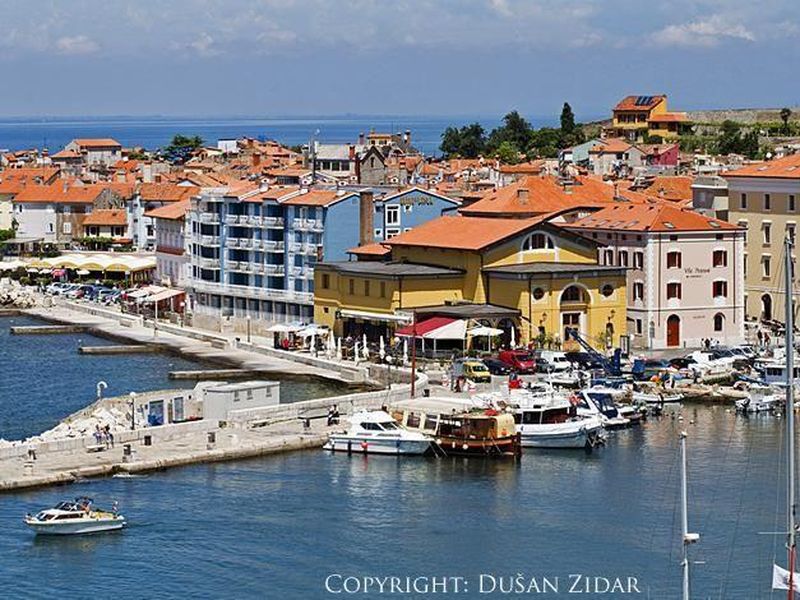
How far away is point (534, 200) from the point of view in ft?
190

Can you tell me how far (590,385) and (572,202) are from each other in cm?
1456

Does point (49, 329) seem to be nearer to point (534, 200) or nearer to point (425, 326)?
point (534, 200)

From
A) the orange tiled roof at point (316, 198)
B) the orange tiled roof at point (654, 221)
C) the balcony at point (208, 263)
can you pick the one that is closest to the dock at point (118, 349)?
the balcony at point (208, 263)

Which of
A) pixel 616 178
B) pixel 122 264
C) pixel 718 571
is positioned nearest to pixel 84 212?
pixel 122 264

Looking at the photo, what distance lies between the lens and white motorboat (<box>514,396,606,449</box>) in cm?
3909

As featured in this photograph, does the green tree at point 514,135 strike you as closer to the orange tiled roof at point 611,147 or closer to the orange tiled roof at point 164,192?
the orange tiled roof at point 611,147

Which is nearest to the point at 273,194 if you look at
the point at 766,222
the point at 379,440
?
the point at 766,222

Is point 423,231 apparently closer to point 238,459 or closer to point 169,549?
point 238,459

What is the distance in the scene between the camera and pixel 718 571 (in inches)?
1143

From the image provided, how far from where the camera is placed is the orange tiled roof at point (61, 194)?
90000mm

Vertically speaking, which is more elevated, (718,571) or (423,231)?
(423,231)

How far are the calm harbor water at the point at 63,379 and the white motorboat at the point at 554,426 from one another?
8.66 m

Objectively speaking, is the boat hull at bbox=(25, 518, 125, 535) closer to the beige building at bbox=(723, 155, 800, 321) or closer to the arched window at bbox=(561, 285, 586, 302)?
the arched window at bbox=(561, 285, 586, 302)

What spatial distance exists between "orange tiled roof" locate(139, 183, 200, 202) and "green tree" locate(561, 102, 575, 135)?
3684cm
